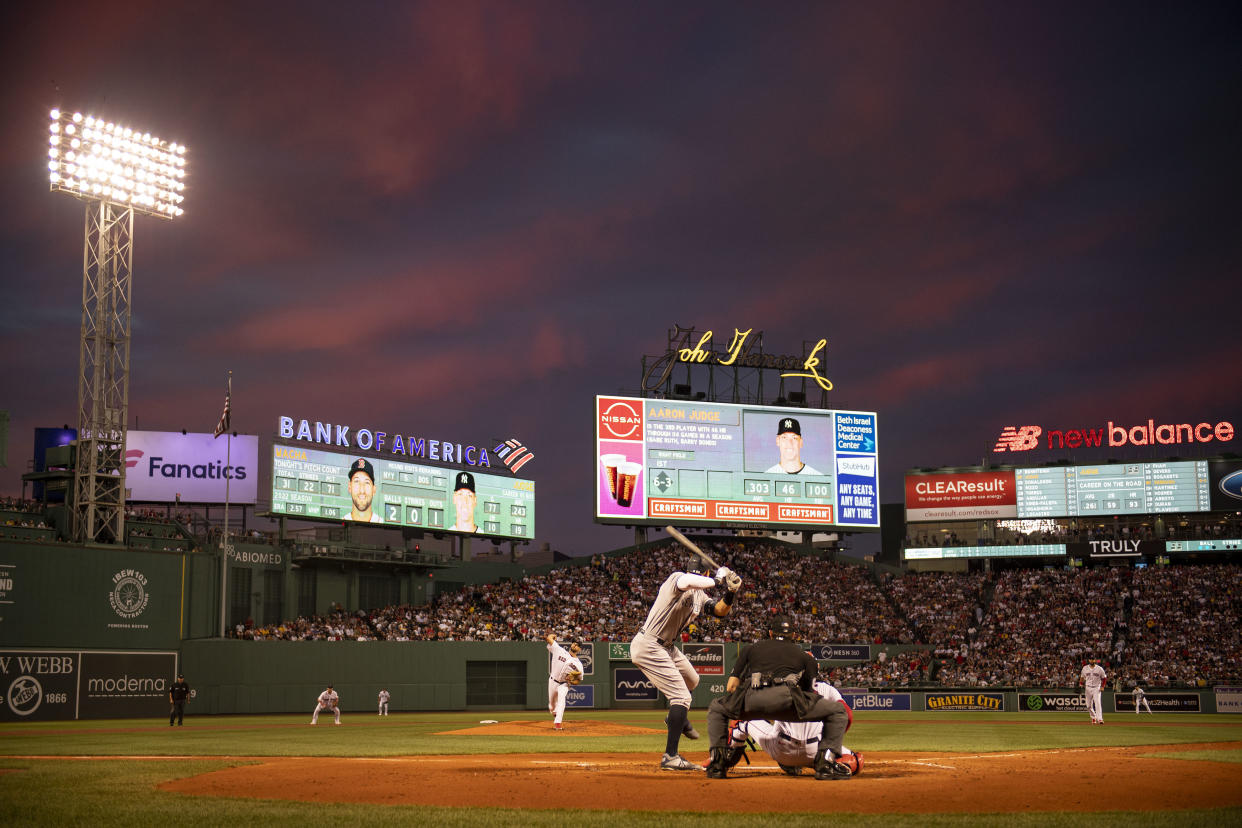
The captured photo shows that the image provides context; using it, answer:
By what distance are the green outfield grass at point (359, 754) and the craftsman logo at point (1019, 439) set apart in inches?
1093

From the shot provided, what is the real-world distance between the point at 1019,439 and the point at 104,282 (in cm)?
4922

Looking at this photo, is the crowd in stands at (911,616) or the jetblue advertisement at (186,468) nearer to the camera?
the crowd in stands at (911,616)

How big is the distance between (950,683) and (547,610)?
2000 centimetres

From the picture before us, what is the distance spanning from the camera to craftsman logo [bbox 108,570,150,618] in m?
40.7

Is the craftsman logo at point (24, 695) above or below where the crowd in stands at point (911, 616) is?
below

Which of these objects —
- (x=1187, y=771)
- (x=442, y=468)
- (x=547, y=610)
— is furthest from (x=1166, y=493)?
(x=1187, y=771)

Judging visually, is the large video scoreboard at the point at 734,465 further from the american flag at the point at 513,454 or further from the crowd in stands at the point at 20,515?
the crowd in stands at the point at 20,515

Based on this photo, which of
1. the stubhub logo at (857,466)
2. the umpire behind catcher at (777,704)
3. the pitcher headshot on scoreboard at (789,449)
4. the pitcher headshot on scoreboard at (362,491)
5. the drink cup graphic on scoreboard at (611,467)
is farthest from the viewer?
the stubhub logo at (857,466)

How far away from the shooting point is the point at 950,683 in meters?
49.8

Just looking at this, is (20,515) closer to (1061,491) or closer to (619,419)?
(619,419)

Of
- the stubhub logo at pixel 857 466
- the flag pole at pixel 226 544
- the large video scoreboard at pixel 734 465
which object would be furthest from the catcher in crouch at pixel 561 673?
the stubhub logo at pixel 857 466

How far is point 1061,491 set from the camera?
206 feet

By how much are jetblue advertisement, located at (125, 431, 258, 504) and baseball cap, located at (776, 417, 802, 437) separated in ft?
88.9

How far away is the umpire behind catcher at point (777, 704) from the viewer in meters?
12.0
